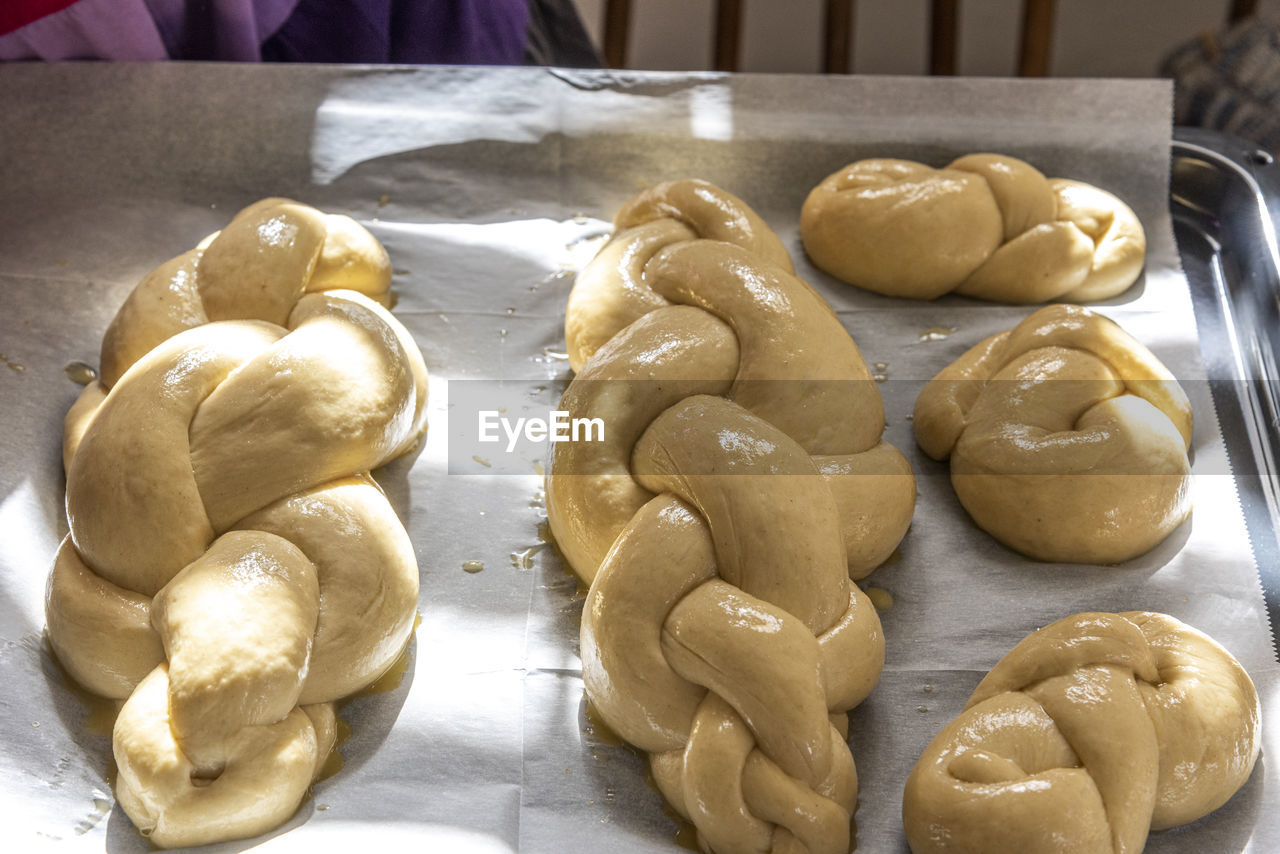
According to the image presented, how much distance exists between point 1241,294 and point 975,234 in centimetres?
50

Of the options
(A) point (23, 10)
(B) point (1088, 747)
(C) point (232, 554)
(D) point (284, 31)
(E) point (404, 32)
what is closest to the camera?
(B) point (1088, 747)

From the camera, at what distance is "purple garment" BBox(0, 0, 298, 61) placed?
202 cm

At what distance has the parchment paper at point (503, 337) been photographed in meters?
1.37

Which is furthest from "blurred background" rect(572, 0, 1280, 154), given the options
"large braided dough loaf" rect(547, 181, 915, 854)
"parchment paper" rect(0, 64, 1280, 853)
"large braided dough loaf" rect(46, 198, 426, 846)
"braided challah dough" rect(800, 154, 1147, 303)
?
"large braided dough loaf" rect(46, 198, 426, 846)

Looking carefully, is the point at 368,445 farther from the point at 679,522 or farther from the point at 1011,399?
the point at 1011,399

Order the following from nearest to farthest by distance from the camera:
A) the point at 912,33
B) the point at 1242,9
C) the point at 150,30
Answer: the point at 150,30 < the point at 1242,9 < the point at 912,33

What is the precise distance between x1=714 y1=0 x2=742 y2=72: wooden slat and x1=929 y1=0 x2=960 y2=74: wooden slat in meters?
0.57

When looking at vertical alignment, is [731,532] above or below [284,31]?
below

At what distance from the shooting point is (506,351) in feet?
6.42

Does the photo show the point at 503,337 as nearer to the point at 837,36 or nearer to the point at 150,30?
the point at 150,30

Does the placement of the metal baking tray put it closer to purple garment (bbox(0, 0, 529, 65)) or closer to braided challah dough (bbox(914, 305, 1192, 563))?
braided challah dough (bbox(914, 305, 1192, 563))

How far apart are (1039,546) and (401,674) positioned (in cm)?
94

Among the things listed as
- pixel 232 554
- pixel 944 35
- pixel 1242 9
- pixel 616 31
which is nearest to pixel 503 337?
pixel 232 554

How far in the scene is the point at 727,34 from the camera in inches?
129
